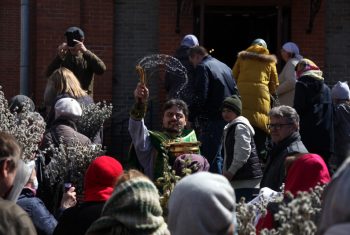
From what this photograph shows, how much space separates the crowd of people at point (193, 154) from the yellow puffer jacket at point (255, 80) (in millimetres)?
14

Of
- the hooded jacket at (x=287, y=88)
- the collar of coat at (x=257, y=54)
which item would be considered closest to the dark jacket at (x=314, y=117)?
the collar of coat at (x=257, y=54)

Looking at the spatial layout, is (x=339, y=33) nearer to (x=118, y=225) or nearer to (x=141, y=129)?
(x=141, y=129)

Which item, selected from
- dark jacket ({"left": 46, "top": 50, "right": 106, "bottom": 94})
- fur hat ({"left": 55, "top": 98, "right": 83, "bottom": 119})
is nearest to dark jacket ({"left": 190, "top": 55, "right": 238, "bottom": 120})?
dark jacket ({"left": 46, "top": 50, "right": 106, "bottom": 94})

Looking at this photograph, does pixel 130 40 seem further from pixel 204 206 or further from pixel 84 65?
pixel 204 206

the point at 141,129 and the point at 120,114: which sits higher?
the point at 141,129

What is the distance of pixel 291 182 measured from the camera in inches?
250

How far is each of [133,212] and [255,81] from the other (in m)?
7.22

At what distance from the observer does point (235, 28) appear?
16.1m

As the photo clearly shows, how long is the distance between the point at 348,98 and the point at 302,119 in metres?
1.41

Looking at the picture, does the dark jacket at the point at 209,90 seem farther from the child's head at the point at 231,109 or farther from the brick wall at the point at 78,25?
the brick wall at the point at 78,25

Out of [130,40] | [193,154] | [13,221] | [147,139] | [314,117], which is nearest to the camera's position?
[13,221]

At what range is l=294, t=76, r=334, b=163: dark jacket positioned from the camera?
10.6 meters

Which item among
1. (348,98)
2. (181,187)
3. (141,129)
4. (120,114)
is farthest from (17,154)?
(120,114)

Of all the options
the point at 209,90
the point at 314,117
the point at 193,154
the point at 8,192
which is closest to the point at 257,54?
the point at 209,90
